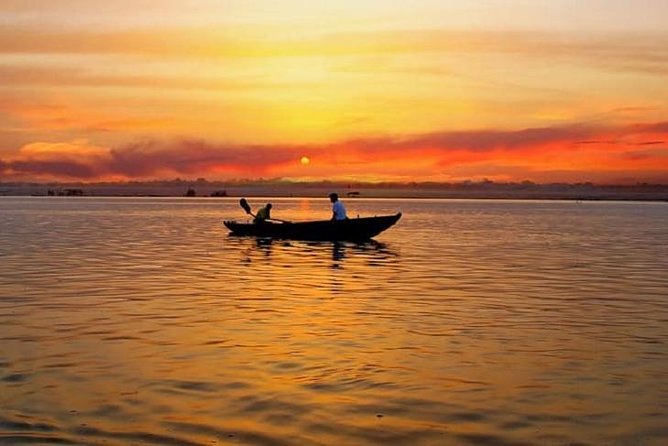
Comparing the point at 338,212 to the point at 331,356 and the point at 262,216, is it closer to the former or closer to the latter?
the point at 262,216

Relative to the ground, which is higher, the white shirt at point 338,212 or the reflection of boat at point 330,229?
the white shirt at point 338,212

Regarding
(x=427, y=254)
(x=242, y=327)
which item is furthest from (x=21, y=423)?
(x=427, y=254)

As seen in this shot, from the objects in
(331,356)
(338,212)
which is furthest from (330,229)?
(331,356)

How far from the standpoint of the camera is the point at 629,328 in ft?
54.2

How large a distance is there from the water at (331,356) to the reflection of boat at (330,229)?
1155 cm

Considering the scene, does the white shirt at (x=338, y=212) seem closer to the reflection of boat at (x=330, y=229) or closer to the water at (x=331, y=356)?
the reflection of boat at (x=330, y=229)

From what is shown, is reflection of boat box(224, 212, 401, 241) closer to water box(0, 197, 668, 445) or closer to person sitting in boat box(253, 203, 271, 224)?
person sitting in boat box(253, 203, 271, 224)

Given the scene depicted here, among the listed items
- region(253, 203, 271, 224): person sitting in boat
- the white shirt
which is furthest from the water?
region(253, 203, 271, 224): person sitting in boat

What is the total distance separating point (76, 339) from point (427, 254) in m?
22.6

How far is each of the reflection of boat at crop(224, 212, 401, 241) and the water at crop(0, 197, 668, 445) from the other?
11.6 metres

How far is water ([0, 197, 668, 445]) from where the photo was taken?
9.73m

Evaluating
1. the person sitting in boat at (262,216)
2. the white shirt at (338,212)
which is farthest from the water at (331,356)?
the person sitting in boat at (262,216)

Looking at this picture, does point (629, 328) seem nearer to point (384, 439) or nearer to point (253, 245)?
point (384, 439)

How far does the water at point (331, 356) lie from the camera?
31.9ft
